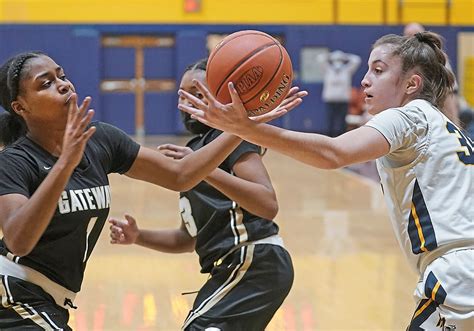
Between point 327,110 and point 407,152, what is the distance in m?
15.2

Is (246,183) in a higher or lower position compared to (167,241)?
higher

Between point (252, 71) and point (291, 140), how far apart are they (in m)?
0.41

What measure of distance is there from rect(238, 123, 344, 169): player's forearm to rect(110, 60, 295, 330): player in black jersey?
684 millimetres

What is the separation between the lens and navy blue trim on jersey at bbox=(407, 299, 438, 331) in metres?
2.64

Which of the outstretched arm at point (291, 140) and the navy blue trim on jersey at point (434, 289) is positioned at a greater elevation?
the outstretched arm at point (291, 140)

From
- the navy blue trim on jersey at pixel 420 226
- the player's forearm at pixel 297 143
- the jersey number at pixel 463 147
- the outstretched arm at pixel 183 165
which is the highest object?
the player's forearm at pixel 297 143

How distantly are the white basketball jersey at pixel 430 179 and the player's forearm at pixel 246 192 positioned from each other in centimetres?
54

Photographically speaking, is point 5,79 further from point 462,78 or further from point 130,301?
point 462,78

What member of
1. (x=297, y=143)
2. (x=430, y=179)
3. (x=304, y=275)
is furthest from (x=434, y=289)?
(x=304, y=275)

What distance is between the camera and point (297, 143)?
2322mm

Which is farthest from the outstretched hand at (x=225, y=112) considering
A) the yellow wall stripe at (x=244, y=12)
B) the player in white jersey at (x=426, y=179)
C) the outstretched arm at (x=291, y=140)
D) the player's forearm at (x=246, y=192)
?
the yellow wall stripe at (x=244, y=12)

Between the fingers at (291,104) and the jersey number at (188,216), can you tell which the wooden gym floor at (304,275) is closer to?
the jersey number at (188,216)

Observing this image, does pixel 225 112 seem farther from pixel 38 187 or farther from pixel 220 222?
pixel 220 222

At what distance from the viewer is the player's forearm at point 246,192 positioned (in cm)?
299
